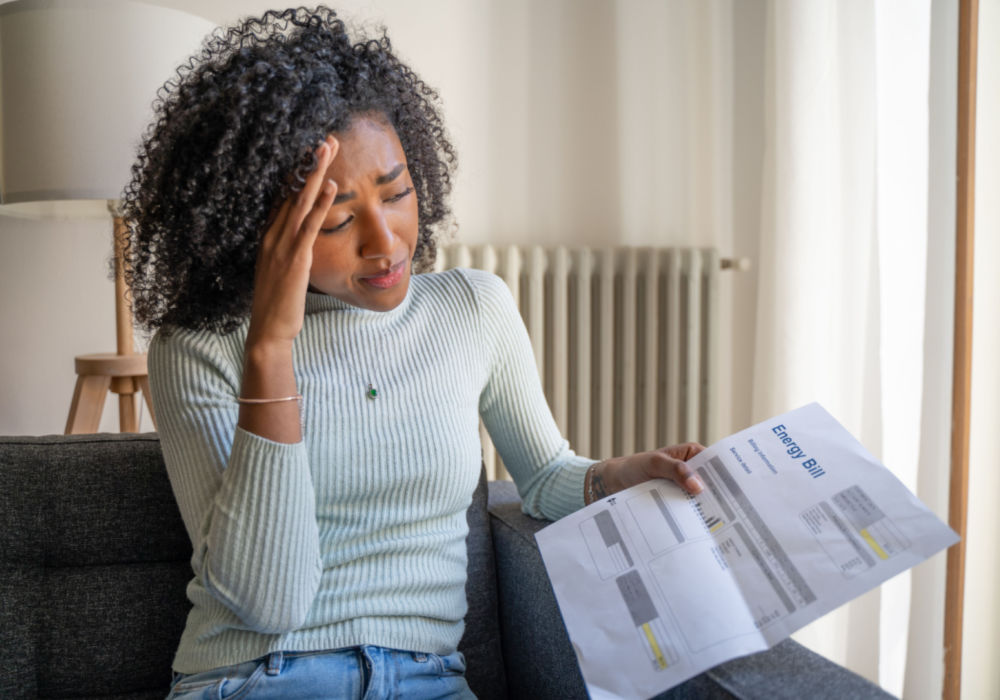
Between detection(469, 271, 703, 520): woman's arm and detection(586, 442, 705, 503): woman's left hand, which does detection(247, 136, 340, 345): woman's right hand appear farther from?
detection(586, 442, 705, 503): woman's left hand

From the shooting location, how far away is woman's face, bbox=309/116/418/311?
2.67 feet

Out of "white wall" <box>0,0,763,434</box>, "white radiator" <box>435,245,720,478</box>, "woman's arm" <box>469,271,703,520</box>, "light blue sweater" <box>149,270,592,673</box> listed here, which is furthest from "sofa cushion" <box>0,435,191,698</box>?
"white wall" <box>0,0,763,434</box>

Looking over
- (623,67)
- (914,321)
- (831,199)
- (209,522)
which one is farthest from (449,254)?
(209,522)

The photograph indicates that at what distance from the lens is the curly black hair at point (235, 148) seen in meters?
0.81

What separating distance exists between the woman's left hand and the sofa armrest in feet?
0.36

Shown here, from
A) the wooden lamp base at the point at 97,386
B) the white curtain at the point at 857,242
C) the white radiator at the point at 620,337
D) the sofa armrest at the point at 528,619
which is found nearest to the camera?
the sofa armrest at the point at 528,619

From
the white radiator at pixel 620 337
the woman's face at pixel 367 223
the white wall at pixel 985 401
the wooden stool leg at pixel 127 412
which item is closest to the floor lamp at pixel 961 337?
the white wall at pixel 985 401

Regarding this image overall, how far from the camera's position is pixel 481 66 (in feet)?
6.81

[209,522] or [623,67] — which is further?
[623,67]

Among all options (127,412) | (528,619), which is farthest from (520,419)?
(127,412)

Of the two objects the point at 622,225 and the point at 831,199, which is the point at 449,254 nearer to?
the point at 622,225

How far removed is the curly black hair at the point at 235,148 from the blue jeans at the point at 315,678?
35 cm

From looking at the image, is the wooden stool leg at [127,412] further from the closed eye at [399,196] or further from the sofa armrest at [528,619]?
the closed eye at [399,196]

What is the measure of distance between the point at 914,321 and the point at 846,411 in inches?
9.2
